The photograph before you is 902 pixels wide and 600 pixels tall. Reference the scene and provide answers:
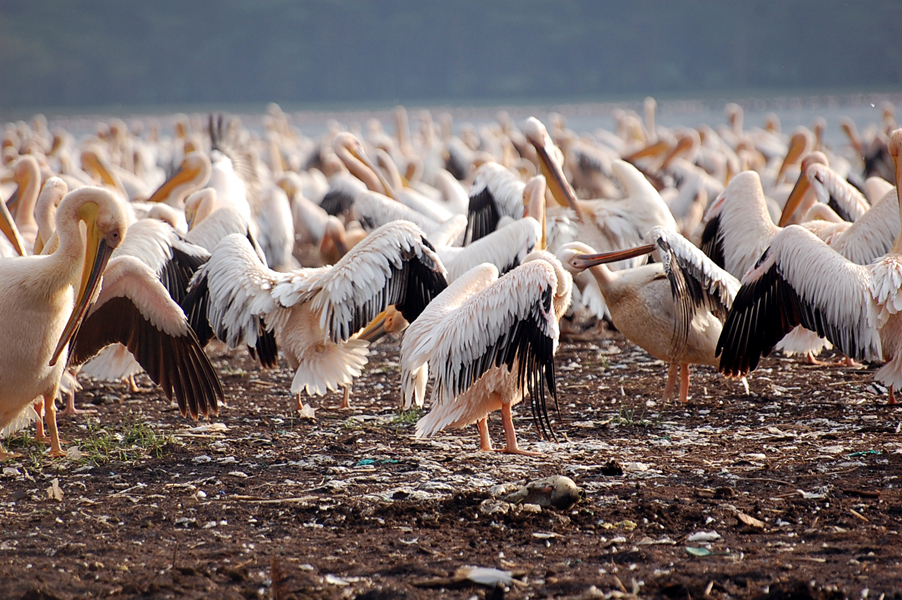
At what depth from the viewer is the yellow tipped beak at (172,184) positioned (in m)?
8.97

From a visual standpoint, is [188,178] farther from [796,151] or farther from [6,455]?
[796,151]

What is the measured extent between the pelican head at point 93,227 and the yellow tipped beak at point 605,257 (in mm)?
2213

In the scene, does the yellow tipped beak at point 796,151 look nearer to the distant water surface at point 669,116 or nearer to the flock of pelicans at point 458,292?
the flock of pelicans at point 458,292

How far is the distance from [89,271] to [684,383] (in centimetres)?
302

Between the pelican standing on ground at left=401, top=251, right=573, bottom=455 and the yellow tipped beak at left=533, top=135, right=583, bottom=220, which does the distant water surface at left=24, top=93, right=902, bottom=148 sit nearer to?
the yellow tipped beak at left=533, top=135, right=583, bottom=220

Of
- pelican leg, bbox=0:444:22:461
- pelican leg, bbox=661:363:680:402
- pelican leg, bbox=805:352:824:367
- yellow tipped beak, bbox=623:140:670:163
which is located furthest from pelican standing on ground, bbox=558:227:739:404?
yellow tipped beak, bbox=623:140:670:163

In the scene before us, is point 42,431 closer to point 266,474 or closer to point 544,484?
point 266,474

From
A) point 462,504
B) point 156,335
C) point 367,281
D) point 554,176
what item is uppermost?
point 554,176

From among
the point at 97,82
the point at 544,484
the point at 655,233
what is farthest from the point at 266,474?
the point at 97,82

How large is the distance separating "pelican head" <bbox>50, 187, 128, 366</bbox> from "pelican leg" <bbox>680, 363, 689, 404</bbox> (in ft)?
9.53

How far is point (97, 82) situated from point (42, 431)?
2506 inches

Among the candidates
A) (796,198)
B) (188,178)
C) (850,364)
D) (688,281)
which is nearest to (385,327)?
(688,281)

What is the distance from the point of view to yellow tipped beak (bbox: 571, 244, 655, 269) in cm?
491

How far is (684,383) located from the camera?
527 centimetres
